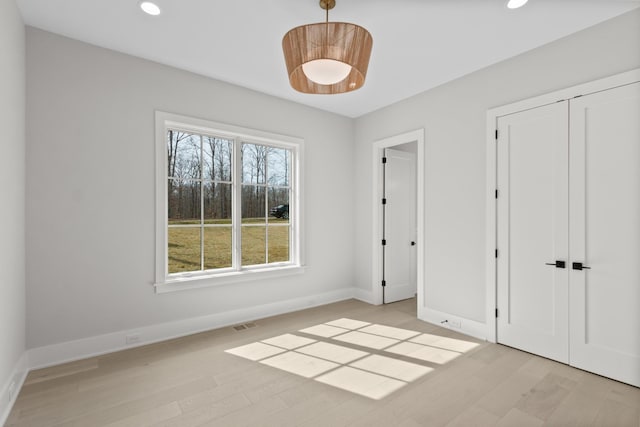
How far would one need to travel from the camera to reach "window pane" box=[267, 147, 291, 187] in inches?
170

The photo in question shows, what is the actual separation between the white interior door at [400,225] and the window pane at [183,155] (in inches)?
108

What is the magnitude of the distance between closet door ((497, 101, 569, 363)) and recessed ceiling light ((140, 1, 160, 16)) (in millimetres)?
3373

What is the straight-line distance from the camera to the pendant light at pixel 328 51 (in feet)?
6.37

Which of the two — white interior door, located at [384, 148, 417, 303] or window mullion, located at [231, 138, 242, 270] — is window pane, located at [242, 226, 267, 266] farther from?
white interior door, located at [384, 148, 417, 303]

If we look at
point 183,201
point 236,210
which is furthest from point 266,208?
point 183,201

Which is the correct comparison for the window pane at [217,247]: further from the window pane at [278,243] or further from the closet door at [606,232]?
the closet door at [606,232]

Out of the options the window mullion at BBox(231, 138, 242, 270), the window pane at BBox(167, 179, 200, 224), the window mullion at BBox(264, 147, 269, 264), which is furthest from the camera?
the window mullion at BBox(264, 147, 269, 264)

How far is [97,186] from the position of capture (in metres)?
2.93

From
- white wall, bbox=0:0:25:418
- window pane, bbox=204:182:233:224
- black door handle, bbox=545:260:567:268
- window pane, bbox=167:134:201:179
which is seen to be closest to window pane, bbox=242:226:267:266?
window pane, bbox=204:182:233:224

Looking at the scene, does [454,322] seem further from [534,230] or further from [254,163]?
[254,163]

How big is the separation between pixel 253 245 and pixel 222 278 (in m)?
0.65

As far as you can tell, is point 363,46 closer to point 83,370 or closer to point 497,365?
point 497,365

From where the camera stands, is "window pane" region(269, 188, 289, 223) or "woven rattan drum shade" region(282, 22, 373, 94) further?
"window pane" region(269, 188, 289, 223)

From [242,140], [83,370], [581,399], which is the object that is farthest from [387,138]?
[83,370]
